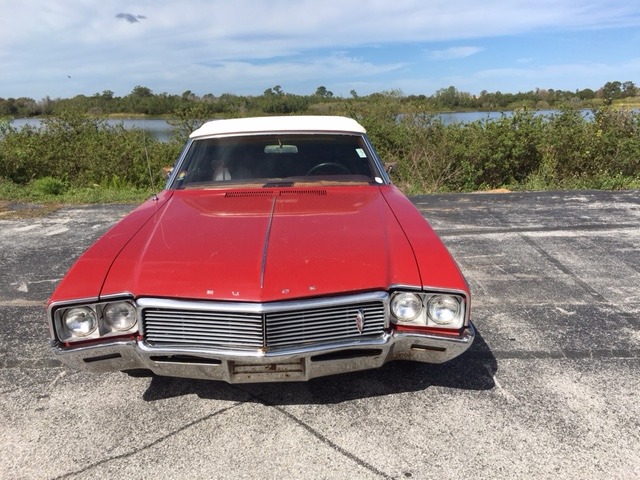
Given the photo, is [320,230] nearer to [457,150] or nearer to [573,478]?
[573,478]

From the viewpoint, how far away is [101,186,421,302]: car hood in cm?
239

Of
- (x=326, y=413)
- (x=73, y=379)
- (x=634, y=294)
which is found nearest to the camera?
(x=326, y=413)

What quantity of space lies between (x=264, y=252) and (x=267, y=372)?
0.59m

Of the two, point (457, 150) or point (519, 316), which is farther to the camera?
point (457, 150)

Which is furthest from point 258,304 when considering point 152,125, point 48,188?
point 152,125

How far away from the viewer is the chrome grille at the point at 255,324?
235 cm

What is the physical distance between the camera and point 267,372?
246 cm

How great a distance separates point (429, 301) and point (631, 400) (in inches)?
51.7

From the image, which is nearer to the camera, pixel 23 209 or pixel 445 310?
pixel 445 310

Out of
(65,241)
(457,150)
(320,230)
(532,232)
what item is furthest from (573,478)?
(457,150)

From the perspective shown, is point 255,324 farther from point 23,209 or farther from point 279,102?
point 279,102

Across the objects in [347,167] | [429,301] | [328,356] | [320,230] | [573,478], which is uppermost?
[347,167]

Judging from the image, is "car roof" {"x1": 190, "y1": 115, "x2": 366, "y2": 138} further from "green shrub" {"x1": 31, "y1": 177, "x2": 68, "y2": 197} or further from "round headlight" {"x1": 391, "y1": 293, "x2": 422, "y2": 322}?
"green shrub" {"x1": 31, "y1": 177, "x2": 68, "y2": 197}

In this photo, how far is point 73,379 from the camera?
311 centimetres
